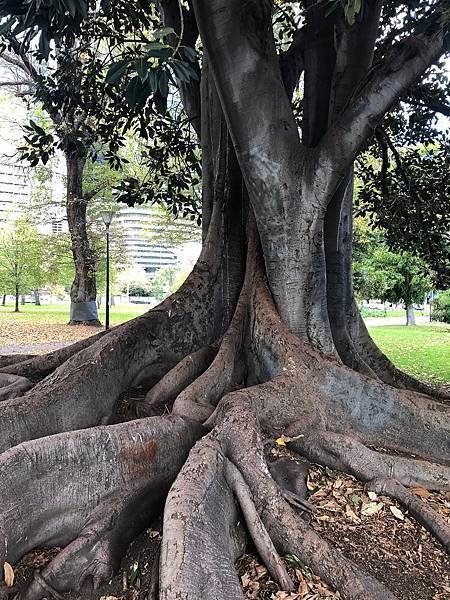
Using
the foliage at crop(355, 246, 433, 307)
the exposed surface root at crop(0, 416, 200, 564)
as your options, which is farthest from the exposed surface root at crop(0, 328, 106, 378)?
the foliage at crop(355, 246, 433, 307)

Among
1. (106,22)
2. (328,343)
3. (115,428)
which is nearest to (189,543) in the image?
(115,428)

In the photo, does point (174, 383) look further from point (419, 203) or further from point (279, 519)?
point (419, 203)

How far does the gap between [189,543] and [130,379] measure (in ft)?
7.56

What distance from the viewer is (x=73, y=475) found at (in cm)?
264

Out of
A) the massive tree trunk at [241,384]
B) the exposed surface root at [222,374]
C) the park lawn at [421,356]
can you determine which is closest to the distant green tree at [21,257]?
the park lawn at [421,356]

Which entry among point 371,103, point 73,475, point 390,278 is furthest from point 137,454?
point 390,278

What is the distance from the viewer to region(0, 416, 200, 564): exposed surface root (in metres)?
2.39

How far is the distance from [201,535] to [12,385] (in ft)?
8.71

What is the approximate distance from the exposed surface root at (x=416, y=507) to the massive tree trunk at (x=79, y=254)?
17.5 meters

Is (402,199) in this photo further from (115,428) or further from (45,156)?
(115,428)

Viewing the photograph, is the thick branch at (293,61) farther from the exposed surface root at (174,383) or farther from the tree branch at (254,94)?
the exposed surface root at (174,383)

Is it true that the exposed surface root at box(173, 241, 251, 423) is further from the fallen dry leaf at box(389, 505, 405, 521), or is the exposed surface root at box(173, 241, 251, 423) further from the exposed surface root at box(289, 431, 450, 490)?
the fallen dry leaf at box(389, 505, 405, 521)

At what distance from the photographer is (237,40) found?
368cm

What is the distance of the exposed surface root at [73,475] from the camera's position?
2393 millimetres
